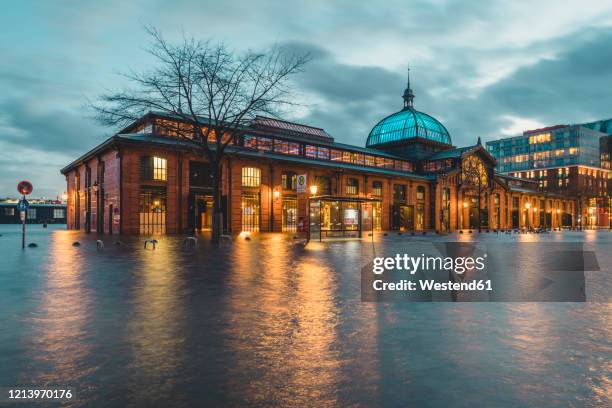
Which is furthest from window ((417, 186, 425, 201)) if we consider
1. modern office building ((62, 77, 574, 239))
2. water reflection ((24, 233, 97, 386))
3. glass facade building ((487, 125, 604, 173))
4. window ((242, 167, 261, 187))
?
glass facade building ((487, 125, 604, 173))

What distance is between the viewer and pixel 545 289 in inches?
374

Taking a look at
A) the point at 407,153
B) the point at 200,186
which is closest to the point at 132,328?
the point at 200,186

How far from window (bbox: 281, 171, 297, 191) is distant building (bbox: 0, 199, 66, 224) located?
57726 mm

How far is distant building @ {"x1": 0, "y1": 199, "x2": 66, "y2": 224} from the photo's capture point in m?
81.2

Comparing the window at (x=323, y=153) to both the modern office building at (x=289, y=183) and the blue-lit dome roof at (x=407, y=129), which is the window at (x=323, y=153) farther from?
the blue-lit dome roof at (x=407, y=129)

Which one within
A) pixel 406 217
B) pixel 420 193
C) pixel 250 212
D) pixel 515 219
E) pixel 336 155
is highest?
pixel 336 155

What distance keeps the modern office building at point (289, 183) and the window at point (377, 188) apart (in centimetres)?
17

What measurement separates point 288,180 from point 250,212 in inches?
250

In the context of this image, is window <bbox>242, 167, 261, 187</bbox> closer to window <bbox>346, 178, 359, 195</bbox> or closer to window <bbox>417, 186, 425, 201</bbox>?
window <bbox>346, 178, 359, 195</bbox>

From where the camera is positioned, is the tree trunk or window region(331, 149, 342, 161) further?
window region(331, 149, 342, 161)

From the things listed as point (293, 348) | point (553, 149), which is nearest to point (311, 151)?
point (293, 348)

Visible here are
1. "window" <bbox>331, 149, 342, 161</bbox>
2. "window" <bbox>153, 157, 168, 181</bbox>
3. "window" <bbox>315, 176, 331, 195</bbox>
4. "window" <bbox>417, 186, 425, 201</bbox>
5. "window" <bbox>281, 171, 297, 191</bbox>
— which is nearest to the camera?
"window" <bbox>153, 157, 168, 181</bbox>

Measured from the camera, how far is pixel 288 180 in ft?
150

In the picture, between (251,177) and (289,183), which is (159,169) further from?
(289,183)
